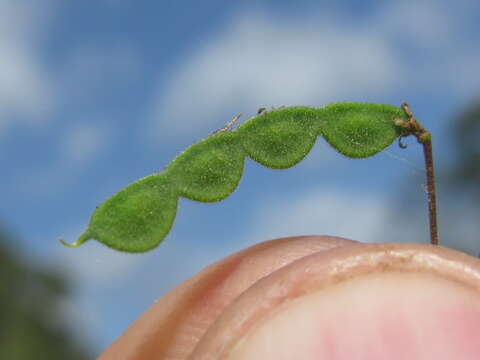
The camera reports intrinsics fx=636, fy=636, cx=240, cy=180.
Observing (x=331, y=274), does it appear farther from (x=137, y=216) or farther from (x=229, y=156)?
(x=137, y=216)

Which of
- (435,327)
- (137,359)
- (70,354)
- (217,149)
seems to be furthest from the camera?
(70,354)

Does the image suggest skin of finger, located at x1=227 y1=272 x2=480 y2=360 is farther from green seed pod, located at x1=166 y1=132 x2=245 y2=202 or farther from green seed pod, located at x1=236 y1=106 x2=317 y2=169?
green seed pod, located at x1=236 y1=106 x2=317 y2=169

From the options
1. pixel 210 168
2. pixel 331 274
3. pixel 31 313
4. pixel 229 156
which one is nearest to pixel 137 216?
pixel 210 168

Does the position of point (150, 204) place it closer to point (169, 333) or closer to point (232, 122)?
point (232, 122)

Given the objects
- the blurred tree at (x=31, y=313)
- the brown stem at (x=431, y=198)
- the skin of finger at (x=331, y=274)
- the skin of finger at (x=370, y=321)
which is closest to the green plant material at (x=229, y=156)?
the brown stem at (x=431, y=198)

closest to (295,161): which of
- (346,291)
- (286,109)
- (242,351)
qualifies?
(286,109)

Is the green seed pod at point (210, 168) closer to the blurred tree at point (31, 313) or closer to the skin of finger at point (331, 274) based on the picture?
the skin of finger at point (331, 274)
